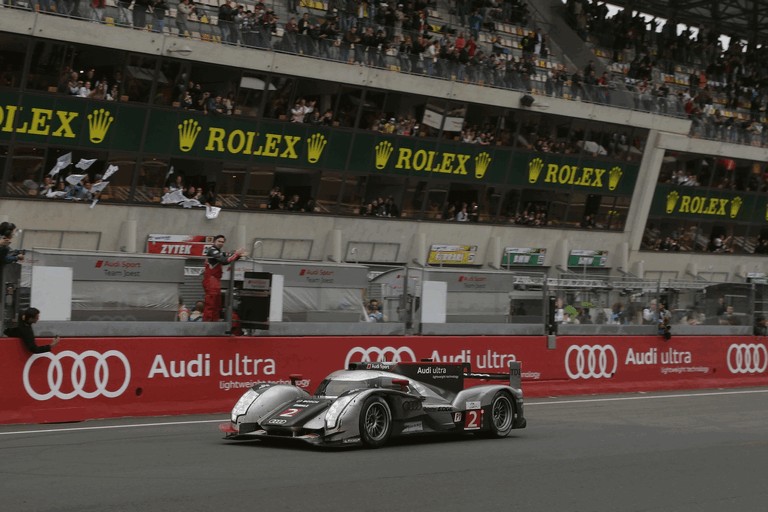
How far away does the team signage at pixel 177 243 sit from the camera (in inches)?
1280

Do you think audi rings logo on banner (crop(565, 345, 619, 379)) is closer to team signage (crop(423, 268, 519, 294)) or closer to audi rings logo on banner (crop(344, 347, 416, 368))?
team signage (crop(423, 268, 519, 294))

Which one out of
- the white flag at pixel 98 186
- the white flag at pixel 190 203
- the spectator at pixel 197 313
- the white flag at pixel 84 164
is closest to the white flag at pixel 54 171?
the white flag at pixel 84 164

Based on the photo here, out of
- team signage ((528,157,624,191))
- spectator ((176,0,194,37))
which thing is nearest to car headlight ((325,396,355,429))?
spectator ((176,0,194,37))

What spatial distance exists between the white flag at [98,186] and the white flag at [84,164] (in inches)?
22.0

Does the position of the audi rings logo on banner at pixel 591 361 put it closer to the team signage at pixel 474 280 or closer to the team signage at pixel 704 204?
the team signage at pixel 474 280

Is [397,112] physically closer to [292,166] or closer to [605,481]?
[292,166]

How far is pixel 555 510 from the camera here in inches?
353

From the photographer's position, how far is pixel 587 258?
44844mm

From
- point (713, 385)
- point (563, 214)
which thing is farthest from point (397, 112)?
point (713, 385)

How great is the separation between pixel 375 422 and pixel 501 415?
2425mm

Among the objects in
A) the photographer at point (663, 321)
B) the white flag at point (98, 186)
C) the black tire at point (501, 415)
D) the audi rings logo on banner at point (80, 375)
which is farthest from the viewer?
the white flag at point (98, 186)

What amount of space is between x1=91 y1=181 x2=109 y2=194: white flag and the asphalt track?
16.9m

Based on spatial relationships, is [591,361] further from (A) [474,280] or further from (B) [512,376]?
(B) [512,376]

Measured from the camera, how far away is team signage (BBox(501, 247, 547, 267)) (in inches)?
1651
